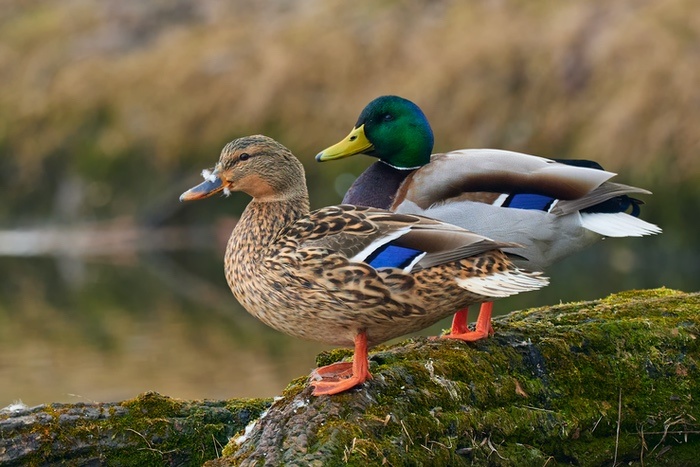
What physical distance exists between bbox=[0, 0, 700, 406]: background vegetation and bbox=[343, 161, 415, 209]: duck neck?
1206 cm

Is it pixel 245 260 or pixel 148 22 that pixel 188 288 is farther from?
pixel 245 260

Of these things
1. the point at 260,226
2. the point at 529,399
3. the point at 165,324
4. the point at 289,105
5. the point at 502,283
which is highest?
the point at 260,226

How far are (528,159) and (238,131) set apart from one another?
27.1 metres

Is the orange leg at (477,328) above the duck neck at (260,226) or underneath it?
underneath

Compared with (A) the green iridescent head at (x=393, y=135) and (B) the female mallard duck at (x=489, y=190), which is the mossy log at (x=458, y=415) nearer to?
(B) the female mallard duck at (x=489, y=190)

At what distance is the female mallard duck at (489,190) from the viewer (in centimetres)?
602

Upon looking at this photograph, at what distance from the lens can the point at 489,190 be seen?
20.2 feet

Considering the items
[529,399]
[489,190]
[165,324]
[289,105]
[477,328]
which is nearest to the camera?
[529,399]

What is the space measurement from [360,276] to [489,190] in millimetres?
1952

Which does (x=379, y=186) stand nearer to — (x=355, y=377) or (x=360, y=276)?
(x=360, y=276)

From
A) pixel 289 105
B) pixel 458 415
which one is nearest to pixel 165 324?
pixel 289 105

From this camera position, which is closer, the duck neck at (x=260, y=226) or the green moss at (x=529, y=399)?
the green moss at (x=529, y=399)

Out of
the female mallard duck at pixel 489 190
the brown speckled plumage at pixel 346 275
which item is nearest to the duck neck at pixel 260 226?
the brown speckled plumage at pixel 346 275

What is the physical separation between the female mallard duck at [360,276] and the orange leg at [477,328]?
507 mm
